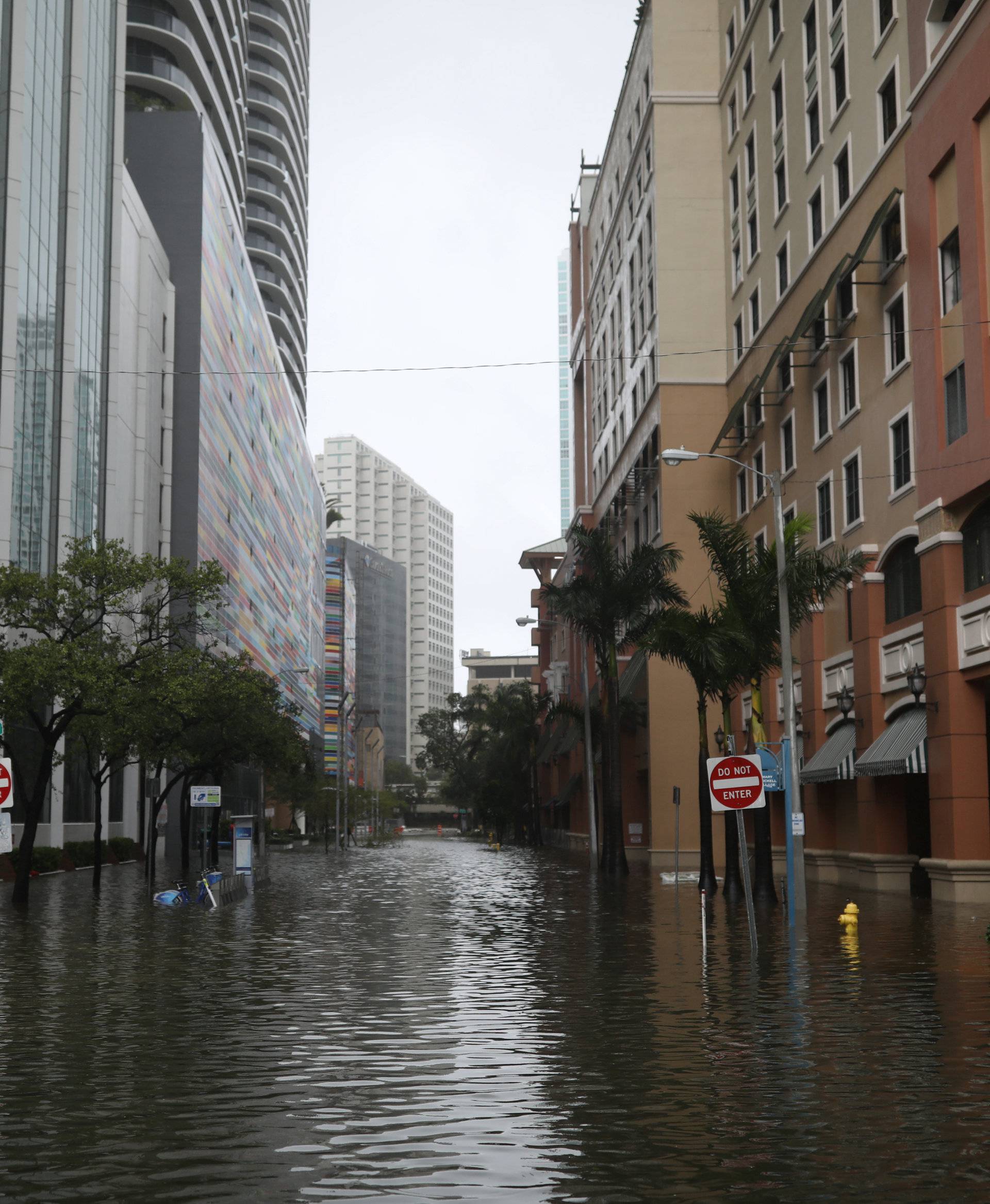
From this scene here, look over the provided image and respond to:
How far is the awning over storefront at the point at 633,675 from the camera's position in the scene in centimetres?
6041

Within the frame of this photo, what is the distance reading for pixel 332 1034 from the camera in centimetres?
1338

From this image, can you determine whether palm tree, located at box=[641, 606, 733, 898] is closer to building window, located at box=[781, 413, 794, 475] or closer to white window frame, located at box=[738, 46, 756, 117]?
building window, located at box=[781, 413, 794, 475]

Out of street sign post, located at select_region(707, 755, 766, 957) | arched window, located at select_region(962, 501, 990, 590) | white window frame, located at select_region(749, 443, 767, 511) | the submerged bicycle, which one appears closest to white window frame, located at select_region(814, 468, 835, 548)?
white window frame, located at select_region(749, 443, 767, 511)

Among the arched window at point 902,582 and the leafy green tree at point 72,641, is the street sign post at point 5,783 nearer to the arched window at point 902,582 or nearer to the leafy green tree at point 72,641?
the leafy green tree at point 72,641

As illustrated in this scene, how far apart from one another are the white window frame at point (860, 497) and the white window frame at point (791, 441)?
3.97m

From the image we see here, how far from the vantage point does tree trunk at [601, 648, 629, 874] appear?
47500 millimetres

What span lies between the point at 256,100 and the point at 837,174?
93.6 meters

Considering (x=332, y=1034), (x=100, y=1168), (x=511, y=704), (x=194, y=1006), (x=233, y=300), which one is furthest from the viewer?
(x=511, y=704)

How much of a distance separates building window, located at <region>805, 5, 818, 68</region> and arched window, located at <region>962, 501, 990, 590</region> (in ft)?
66.3

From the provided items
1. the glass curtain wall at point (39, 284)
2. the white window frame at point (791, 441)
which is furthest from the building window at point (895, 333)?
the glass curtain wall at point (39, 284)

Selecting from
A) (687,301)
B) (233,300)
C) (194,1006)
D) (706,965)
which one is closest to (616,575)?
(687,301)

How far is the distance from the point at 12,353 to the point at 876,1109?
46.8 metres

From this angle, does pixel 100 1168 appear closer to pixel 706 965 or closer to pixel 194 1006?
pixel 194 1006

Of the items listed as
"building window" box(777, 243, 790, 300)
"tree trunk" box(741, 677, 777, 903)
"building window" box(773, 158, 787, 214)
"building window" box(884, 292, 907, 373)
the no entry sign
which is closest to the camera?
the no entry sign
